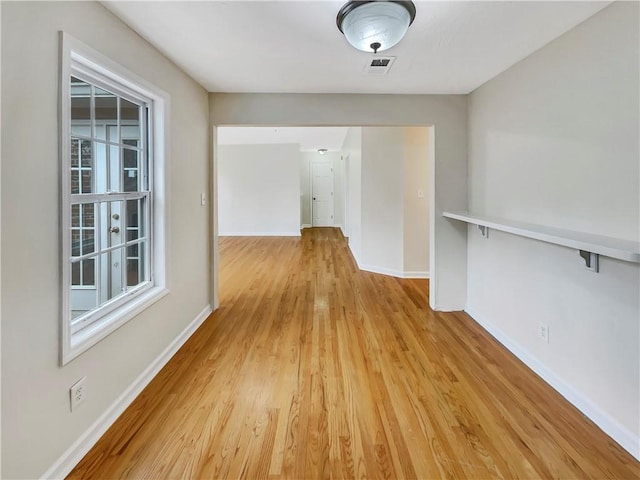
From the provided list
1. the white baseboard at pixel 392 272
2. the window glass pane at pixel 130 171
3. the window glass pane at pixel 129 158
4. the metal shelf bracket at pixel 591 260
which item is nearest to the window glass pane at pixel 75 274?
the window glass pane at pixel 130 171

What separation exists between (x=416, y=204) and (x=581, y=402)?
3.32m

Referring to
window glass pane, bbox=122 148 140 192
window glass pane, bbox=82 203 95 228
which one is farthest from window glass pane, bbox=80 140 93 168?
window glass pane, bbox=122 148 140 192

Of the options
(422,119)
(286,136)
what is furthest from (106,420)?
(286,136)

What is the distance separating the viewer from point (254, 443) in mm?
1641

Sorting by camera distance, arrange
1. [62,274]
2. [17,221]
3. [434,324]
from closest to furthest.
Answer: [17,221] < [62,274] < [434,324]

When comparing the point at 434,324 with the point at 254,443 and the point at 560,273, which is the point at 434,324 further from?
the point at 254,443

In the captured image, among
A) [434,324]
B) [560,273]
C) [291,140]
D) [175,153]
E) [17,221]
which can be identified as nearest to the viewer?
[17,221]

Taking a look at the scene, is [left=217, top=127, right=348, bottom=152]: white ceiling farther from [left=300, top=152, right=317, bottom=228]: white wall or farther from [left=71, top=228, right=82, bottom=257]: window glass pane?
[left=71, top=228, right=82, bottom=257]: window glass pane

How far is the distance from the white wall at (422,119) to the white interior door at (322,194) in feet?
25.7

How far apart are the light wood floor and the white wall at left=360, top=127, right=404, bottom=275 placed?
6.29ft

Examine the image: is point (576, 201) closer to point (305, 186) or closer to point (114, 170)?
point (114, 170)

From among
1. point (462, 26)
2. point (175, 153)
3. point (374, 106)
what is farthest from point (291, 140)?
point (462, 26)

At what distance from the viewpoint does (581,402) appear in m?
1.90

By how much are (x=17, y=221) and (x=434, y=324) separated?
3.01 m
